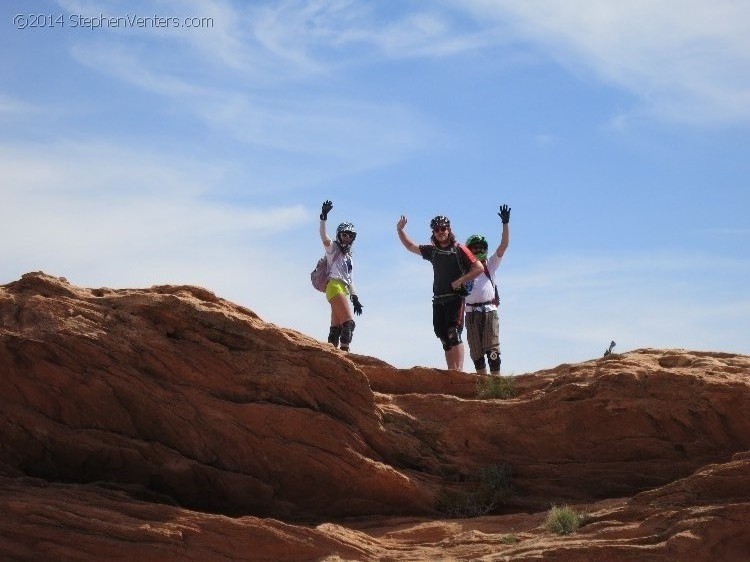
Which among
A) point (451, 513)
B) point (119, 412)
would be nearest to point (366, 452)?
point (451, 513)

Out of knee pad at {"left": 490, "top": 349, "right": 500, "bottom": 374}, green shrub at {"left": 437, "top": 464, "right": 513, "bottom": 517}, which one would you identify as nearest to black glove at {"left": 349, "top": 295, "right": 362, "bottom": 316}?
knee pad at {"left": 490, "top": 349, "right": 500, "bottom": 374}

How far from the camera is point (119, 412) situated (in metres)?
14.9

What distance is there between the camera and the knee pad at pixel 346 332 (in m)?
19.0

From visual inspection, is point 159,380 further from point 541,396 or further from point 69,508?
point 541,396

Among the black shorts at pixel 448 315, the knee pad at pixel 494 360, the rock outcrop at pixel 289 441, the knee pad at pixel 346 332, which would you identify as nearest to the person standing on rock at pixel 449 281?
the black shorts at pixel 448 315

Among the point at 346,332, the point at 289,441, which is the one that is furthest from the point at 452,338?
the point at 289,441

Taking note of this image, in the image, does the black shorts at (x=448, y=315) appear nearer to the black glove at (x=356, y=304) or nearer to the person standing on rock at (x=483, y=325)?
the person standing on rock at (x=483, y=325)

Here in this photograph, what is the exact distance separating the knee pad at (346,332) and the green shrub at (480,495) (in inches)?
163

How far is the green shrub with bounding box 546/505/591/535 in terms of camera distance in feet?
44.0

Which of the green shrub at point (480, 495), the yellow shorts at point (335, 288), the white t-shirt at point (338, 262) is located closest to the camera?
the green shrub at point (480, 495)

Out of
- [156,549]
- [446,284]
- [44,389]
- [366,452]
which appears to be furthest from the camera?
[446,284]

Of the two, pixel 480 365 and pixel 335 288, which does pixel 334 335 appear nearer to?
pixel 335 288

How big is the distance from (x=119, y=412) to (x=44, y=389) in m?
1.07

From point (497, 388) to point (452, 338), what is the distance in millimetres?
1242
